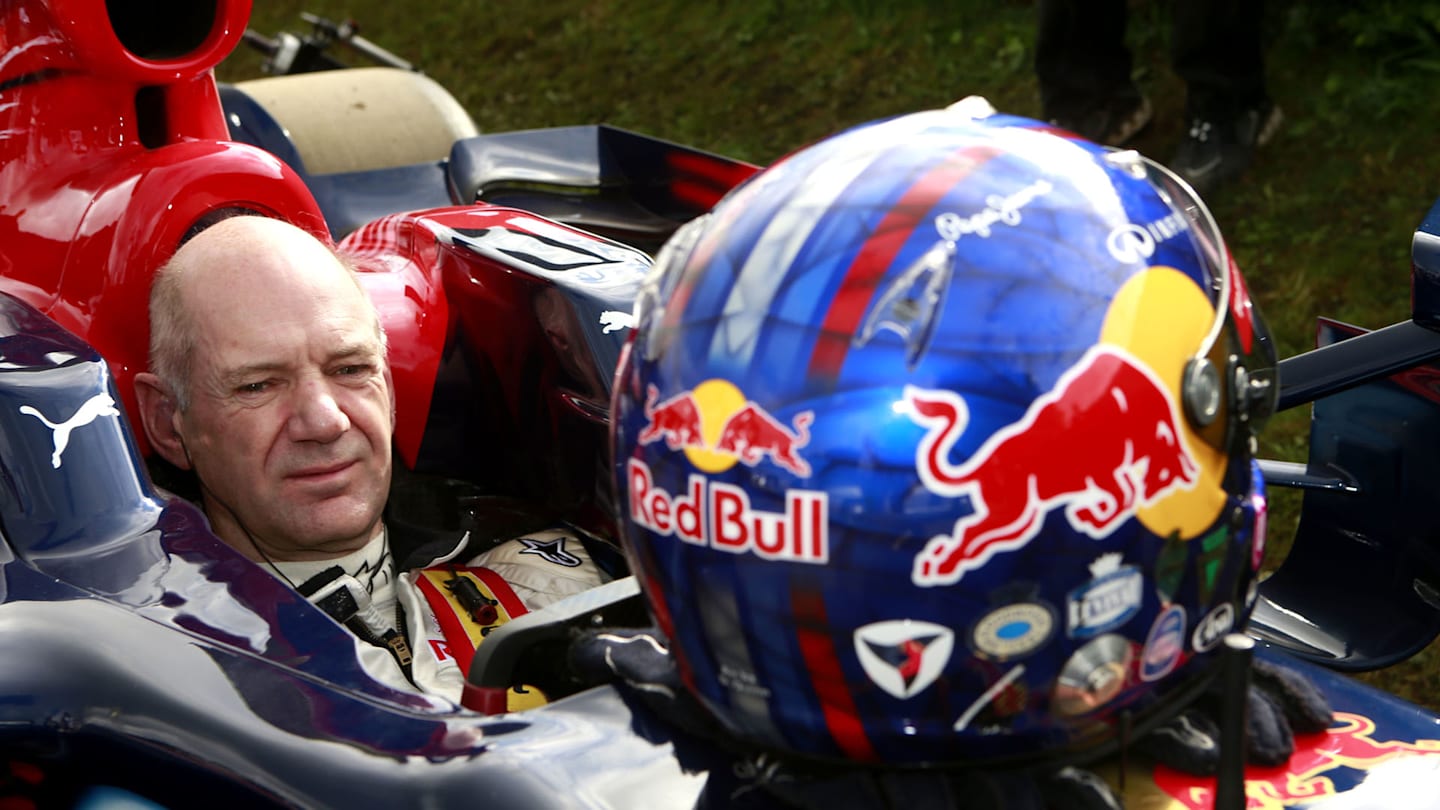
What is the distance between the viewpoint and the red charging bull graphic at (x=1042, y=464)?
1116mm

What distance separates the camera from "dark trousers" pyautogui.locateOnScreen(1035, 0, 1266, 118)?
432cm

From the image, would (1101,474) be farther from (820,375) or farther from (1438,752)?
(1438,752)

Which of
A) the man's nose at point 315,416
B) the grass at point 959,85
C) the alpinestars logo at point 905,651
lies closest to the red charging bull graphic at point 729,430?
the alpinestars logo at point 905,651

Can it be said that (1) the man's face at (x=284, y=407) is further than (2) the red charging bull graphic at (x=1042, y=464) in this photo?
Yes

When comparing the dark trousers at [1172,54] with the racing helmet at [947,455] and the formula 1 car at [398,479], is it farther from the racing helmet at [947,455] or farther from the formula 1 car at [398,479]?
the racing helmet at [947,455]

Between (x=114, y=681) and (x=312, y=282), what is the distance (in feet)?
2.12

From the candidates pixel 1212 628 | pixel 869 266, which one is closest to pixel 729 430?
pixel 869 266

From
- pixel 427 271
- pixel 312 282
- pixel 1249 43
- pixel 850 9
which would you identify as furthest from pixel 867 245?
pixel 850 9

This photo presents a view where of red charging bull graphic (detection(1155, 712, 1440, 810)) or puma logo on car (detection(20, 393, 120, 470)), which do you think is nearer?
red charging bull graphic (detection(1155, 712, 1440, 810))

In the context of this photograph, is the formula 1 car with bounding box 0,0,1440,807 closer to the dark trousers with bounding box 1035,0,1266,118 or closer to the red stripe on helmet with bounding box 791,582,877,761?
the red stripe on helmet with bounding box 791,582,877,761

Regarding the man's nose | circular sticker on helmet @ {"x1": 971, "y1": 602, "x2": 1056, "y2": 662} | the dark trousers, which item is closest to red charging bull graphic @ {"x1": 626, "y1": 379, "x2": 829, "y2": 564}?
circular sticker on helmet @ {"x1": 971, "y1": 602, "x2": 1056, "y2": 662}

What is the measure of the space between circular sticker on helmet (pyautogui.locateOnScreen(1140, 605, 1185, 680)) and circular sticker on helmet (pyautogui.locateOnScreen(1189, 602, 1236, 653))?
0.02 m

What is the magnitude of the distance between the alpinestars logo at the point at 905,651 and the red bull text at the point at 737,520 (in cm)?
6

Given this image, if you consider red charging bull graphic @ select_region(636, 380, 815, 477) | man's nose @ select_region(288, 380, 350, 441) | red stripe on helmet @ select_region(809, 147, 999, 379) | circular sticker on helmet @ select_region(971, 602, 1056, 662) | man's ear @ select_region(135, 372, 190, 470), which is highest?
red stripe on helmet @ select_region(809, 147, 999, 379)
